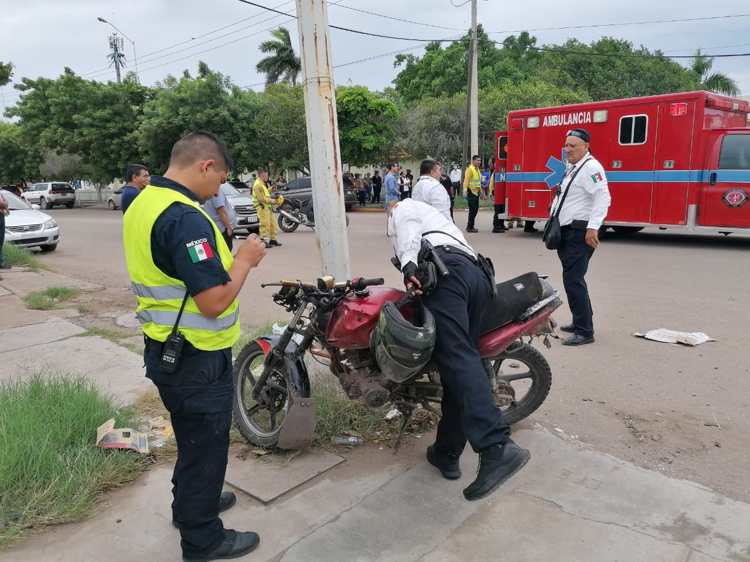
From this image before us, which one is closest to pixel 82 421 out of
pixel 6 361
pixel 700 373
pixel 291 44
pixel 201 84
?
pixel 6 361

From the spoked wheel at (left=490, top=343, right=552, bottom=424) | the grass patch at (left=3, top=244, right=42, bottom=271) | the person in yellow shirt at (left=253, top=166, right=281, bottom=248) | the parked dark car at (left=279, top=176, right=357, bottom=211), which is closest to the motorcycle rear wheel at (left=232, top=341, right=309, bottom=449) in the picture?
the spoked wheel at (left=490, top=343, right=552, bottom=424)

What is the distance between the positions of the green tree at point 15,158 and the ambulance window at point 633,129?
42.0 metres

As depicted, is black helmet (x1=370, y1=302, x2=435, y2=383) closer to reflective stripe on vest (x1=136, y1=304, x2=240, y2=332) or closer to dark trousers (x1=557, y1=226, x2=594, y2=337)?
reflective stripe on vest (x1=136, y1=304, x2=240, y2=332)

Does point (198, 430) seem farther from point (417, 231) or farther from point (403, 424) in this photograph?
point (417, 231)

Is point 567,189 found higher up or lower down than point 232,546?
higher up

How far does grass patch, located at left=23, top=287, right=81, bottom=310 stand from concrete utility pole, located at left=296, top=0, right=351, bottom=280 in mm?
4620

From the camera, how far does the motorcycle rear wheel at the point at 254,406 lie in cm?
352

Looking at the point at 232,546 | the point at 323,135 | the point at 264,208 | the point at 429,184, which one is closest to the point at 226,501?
the point at 232,546

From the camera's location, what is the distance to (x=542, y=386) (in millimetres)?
3707

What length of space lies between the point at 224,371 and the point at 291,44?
136 feet

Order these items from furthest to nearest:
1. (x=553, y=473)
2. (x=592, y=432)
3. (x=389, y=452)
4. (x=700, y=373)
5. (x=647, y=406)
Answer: (x=700, y=373)
(x=647, y=406)
(x=592, y=432)
(x=389, y=452)
(x=553, y=473)

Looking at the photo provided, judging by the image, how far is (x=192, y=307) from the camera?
7.54ft

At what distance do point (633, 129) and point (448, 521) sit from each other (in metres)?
11.0

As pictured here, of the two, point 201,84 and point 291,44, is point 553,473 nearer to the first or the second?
point 201,84
